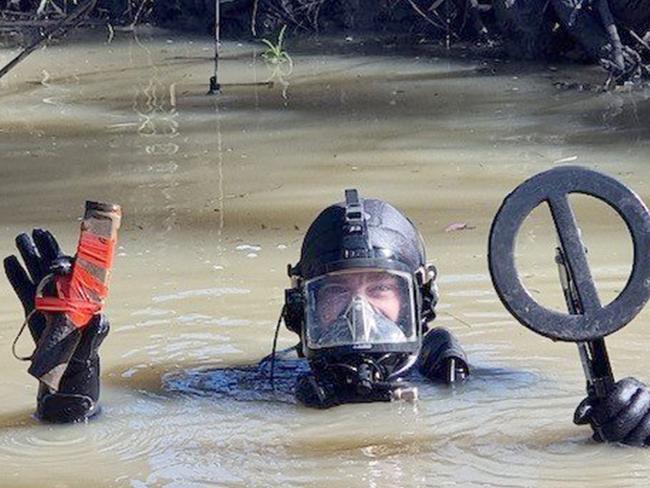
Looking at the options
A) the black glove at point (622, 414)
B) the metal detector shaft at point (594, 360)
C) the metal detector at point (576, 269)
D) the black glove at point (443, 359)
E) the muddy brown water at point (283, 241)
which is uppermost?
the metal detector at point (576, 269)

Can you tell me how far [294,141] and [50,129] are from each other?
1939mm

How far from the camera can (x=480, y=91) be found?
13188 mm

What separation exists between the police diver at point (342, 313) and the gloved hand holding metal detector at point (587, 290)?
0.43 ft

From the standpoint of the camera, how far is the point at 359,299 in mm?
5273

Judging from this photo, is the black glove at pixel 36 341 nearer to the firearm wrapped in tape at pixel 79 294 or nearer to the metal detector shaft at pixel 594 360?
the firearm wrapped in tape at pixel 79 294

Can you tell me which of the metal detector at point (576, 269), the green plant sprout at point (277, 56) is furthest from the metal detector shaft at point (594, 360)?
A: the green plant sprout at point (277, 56)

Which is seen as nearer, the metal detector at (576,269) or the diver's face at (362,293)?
the metal detector at (576,269)

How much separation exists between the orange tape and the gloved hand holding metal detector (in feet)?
3.84

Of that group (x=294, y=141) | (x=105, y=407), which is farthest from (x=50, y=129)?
(x=105, y=407)

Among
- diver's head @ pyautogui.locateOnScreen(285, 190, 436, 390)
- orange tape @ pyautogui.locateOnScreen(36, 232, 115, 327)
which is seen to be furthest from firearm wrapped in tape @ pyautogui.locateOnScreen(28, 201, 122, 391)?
diver's head @ pyautogui.locateOnScreen(285, 190, 436, 390)

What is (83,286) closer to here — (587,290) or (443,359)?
(443,359)

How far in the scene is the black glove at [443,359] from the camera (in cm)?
573

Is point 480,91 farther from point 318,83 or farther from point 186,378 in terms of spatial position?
point 186,378

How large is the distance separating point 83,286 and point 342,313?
2.66 feet
